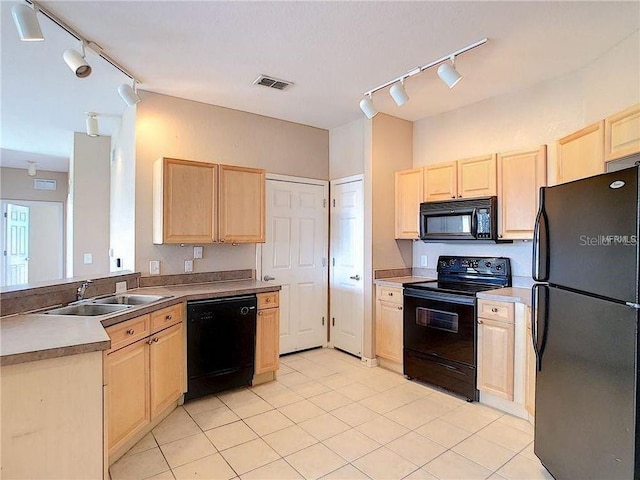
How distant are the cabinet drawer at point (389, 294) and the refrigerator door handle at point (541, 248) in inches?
62.5

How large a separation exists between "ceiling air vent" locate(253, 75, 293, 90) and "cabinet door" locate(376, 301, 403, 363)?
2.37 m

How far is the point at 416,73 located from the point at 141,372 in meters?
3.09

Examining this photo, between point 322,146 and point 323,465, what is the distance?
11.5 ft

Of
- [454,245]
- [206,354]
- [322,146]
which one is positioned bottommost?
[206,354]

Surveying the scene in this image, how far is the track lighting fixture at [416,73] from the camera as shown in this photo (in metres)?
2.57

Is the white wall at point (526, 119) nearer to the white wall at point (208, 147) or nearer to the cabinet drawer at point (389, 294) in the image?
the cabinet drawer at point (389, 294)

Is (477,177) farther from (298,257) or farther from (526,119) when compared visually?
(298,257)

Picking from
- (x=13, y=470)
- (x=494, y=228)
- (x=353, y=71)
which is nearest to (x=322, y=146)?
(x=353, y=71)

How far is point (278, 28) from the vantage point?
2324mm

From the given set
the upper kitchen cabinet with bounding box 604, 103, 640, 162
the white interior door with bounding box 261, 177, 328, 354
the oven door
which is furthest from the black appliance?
the upper kitchen cabinet with bounding box 604, 103, 640, 162

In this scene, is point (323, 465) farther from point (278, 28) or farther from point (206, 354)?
point (278, 28)

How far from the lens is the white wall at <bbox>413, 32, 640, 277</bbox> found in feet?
8.27

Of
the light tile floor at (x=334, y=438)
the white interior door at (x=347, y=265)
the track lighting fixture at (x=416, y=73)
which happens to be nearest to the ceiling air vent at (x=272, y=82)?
the track lighting fixture at (x=416, y=73)

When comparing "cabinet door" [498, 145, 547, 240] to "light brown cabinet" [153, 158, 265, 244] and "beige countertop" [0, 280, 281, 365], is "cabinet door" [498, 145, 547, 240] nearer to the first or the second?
"light brown cabinet" [153, 158, 265, 244]
